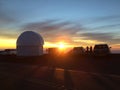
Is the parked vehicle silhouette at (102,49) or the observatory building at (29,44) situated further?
the observatory building at (29,44)

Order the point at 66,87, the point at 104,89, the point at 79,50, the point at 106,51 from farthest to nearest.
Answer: the point at 79,50, the point at 106,51, the point at 66,87, the point at 104,89

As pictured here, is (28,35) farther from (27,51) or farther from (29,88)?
(29,88)

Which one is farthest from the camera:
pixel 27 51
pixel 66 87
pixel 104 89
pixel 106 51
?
pixel 27 51

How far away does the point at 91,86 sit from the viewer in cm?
1197

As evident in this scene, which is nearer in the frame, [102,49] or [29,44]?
[102,49]

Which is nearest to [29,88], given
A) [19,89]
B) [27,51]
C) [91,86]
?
[19,89]

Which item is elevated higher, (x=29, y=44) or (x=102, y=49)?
(x=29, y=44)

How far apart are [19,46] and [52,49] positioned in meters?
11.4

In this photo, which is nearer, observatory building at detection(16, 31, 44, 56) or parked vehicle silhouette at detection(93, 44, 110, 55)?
parked vehicle silhouette at detection(93, 44, 110, 55)

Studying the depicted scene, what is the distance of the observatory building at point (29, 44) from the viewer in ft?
180

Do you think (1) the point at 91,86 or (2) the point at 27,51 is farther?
(2) the point at 27,51

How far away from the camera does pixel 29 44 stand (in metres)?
54.7

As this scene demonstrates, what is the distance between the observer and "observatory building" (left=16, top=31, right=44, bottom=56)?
2163 inches

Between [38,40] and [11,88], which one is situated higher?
[38,40]
